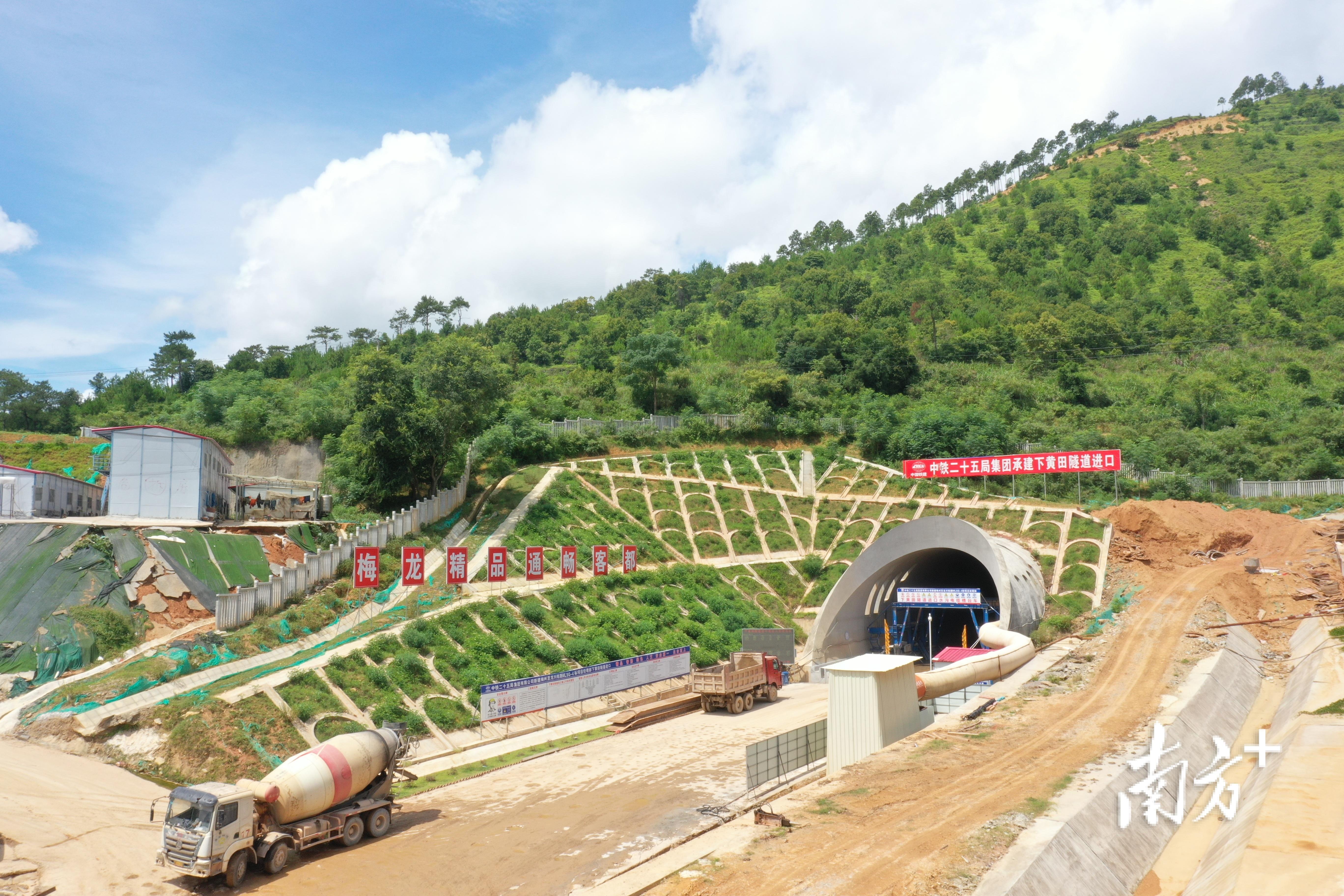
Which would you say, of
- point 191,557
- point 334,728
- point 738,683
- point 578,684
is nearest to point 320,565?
point 191,557

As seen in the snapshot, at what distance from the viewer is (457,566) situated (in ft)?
110

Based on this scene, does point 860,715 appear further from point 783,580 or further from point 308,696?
point 783,580

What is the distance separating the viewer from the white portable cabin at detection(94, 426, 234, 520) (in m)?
36.1

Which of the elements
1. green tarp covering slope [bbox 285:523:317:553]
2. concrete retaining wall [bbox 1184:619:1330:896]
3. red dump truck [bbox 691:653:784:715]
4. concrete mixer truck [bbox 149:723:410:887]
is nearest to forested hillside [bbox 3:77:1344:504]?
green tarp covering slope [bbox 285:523:317:553]

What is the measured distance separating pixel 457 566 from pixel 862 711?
18.0 m

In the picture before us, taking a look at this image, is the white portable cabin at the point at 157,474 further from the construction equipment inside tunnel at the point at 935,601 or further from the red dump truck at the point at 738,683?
the construction equipment inside tunnel at the point at 935,601

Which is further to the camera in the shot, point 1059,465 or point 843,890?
point 1059,465

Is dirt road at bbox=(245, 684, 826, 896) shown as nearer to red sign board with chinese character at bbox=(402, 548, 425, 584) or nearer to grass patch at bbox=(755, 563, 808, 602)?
red sign board with chinese character at bbox=(402, 548, 425, 584)

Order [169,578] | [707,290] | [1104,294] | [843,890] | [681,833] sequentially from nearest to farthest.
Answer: [843,890]
[681,833]
[169,578]
[1104,294]
[707,290]

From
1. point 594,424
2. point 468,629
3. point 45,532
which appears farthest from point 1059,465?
point 45,532

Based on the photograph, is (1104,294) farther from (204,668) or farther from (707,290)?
(204,668)

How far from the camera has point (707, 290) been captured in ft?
411

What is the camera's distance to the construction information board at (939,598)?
3831cm

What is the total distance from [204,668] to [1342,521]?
56.4 m
